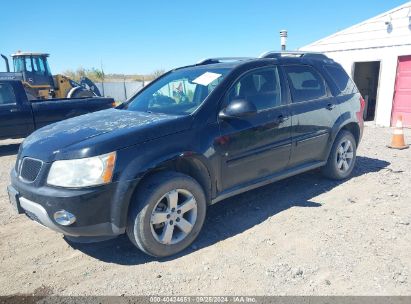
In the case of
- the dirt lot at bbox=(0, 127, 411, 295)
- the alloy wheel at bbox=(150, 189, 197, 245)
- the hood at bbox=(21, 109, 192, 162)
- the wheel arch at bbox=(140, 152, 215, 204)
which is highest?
the hood at bbox=(21, 109, 192, 162)

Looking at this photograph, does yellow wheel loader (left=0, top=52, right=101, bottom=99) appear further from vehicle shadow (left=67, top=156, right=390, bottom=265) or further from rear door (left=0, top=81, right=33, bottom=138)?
vehicle shadow (left=67, top=156, right=390, bottom=265)

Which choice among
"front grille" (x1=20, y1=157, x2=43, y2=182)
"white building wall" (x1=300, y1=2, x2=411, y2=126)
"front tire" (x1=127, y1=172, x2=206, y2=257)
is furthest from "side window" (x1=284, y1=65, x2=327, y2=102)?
"white building wall" (x1=300, y1=2, x2=411, y2=126)

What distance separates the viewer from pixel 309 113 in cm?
455

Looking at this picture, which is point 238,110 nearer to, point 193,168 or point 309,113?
point 193,168

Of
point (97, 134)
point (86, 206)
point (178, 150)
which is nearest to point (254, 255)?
point (178, 150)

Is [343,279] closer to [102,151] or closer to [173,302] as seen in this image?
[173,302]

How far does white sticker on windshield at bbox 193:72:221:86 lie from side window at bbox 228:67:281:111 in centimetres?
27

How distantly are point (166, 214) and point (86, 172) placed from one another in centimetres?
83

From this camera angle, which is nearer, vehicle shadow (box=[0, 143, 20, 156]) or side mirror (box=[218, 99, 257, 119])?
side mirror (box=[218, 99, 257, 119])

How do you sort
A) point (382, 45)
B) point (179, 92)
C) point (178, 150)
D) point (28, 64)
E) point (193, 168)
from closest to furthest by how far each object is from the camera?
1. point (178, 150)
2. point (193, 168)
3. point (179, 92)
4. point (382, 45)
5. point (28, 64)

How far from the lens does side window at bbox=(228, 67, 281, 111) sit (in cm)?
391

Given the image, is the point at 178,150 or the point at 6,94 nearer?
the point at 178,150

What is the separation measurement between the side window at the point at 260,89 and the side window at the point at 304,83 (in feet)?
0.86

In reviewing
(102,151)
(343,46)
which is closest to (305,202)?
(102,151)
